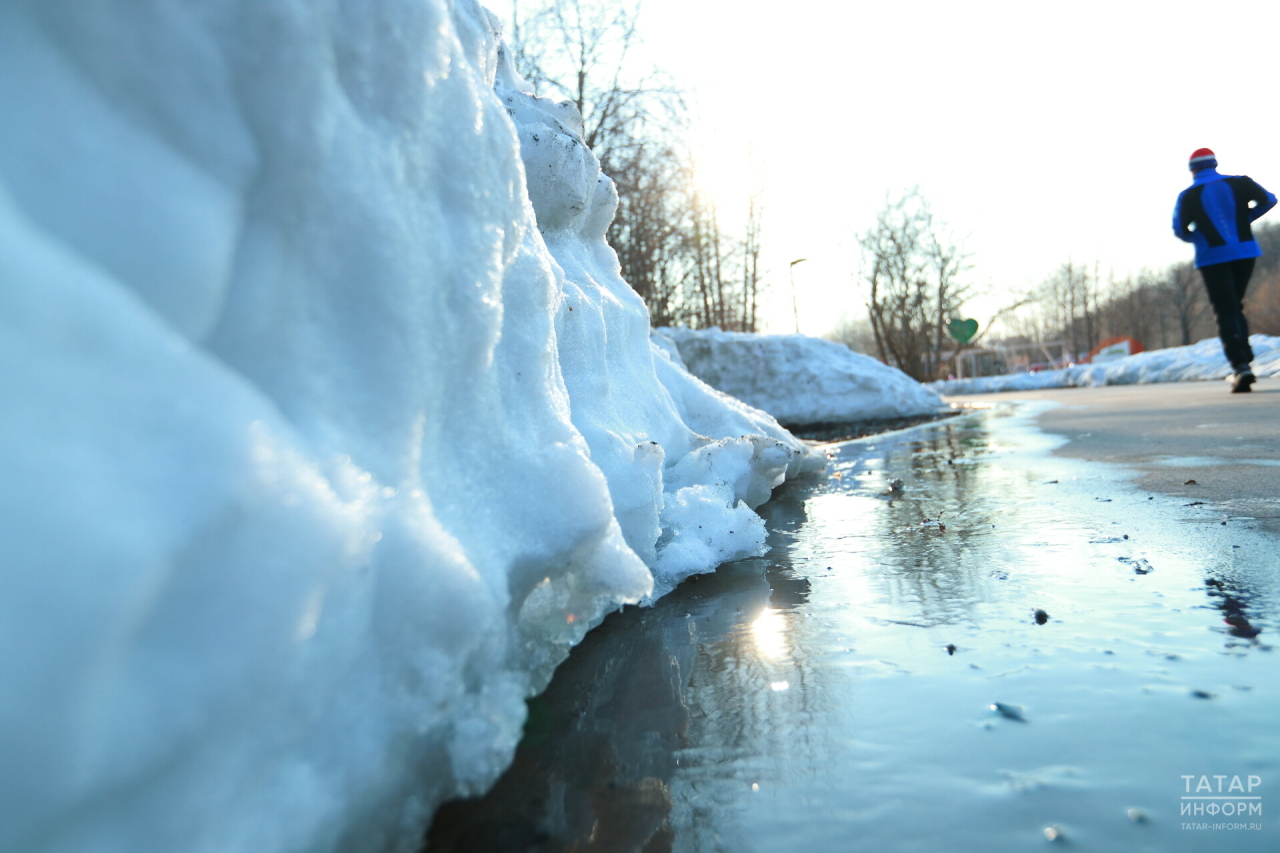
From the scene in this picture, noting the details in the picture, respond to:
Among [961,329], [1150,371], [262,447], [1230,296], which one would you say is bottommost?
[262,447]

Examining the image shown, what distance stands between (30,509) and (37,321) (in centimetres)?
17

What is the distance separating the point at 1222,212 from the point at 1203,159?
537 mm

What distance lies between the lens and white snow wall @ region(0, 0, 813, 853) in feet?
1.85

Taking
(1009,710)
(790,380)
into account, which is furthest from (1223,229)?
(1009,710)

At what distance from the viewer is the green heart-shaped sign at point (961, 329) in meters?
22.6

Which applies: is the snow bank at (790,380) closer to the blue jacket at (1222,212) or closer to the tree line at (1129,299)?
the blue jacket at (1222,212)

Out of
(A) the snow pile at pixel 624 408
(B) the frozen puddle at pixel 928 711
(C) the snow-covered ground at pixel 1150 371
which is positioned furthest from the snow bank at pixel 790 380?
(B) the frozen puddle at pixel 928 711

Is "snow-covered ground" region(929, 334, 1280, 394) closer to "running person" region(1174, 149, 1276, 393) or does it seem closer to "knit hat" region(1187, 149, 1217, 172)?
"running person" region(1174, 149, 1276, 393)

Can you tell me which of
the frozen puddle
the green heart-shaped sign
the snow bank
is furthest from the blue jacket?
the green heart-shaped sign

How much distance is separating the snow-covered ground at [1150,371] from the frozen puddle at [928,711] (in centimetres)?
1177

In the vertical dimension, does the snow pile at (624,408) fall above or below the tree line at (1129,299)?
below

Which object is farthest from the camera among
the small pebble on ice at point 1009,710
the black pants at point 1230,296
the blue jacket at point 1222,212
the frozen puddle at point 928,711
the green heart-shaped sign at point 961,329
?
the green heart-shaped sign at point 961,329

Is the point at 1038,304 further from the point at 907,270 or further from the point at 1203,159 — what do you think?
the point at 1203,159

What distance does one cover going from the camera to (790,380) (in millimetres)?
9297
